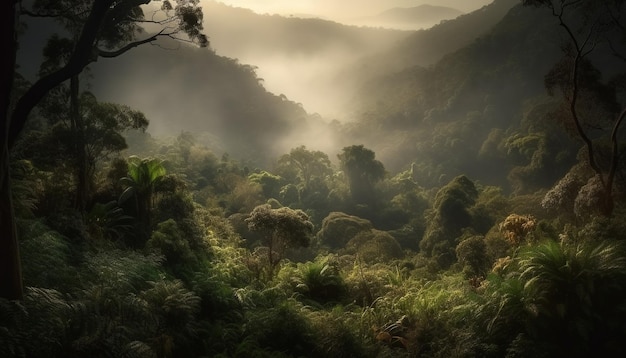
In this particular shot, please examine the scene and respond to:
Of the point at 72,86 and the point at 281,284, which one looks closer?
the point at 281,284

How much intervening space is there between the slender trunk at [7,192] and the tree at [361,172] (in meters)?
44.5

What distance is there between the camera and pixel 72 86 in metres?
13.7

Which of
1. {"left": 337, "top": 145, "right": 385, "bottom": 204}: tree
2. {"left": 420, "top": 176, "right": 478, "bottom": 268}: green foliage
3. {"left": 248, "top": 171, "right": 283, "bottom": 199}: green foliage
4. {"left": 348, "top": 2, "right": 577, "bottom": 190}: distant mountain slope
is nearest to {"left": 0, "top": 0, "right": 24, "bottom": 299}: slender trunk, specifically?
{"left": 420, "top": 176, "right": 478, "bottom": 268}: green foliage

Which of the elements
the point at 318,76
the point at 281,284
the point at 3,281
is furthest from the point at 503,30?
the point at 3,281

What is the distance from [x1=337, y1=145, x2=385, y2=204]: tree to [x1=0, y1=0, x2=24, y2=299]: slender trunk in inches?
1754

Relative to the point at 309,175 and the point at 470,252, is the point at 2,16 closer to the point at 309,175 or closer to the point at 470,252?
the point at 470,252

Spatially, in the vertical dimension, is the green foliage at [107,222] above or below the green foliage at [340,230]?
below

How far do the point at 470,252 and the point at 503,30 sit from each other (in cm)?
10345

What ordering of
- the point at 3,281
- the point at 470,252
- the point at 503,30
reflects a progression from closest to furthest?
the point at 3,281
the point at 470,252
the point at 503,30

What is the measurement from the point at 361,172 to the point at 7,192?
152 feet

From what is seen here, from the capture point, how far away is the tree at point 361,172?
50.0 m

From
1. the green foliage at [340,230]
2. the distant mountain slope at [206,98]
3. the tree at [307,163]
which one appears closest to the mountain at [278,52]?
the distant mountain slope at [206,98]

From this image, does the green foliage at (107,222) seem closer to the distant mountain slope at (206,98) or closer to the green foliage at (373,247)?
the green foliage at (373,247)

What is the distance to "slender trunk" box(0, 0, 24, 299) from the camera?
526 cm
